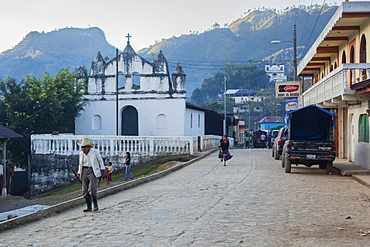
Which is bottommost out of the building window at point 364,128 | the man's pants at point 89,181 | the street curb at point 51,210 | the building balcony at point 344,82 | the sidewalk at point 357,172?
the street curb at point 51,210

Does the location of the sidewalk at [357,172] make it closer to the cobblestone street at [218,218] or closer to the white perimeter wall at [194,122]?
the cobblestone street at [218,218]

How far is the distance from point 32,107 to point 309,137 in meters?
19.7

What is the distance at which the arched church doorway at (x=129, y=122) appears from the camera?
38.9m

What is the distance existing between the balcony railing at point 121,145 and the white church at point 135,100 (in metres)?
8.41

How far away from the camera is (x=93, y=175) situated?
10.3m

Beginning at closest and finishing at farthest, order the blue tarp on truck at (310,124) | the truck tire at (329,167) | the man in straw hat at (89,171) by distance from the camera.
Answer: the man in straw hat at (89,171) < the truck tire at (329,167) < the blue tarp on truck at (310,124)

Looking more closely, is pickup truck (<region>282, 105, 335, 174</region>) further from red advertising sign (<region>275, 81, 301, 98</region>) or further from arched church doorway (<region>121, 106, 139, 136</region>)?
arched church doorway (<region>121, 106, 139, 136</region>)

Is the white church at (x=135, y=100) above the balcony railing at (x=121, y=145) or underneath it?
above

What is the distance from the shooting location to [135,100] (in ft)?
126

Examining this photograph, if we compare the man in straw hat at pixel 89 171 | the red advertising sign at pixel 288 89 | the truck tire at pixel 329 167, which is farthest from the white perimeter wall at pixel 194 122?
the man in straw hat at pixel 89 171

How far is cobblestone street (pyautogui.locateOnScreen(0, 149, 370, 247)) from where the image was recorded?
25.1 feet

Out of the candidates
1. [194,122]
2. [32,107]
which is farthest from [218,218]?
[194,122]

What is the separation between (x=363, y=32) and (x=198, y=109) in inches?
920

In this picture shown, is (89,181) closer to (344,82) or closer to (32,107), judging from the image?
(344,82)
